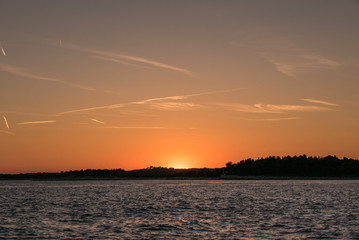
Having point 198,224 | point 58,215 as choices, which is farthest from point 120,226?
point 58,215

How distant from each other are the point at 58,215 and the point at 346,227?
41357 mm

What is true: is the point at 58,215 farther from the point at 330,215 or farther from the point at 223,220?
the point at 330,215

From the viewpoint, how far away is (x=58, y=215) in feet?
230

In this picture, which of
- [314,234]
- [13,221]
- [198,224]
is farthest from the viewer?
[13,221]

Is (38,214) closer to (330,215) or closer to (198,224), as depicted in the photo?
(198,224)

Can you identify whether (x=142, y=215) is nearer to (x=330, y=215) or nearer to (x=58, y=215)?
(x=58, y=215)

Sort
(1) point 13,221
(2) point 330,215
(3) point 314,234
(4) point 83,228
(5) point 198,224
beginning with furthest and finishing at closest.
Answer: (2) point 330,215 < (1) point 13,221 < (5) point 198,224 < (4) point 83,228 < (3) point 314,234

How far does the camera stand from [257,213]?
7181 cm

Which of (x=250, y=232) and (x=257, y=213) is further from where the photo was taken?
(x=257, y=213)

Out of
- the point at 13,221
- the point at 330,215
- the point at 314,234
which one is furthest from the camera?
the point at 330,215

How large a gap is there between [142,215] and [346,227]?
97.3ft

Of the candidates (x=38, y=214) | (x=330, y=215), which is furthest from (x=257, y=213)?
(x=38, y=214)

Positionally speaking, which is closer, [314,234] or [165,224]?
[314,234]

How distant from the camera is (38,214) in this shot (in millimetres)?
71500
